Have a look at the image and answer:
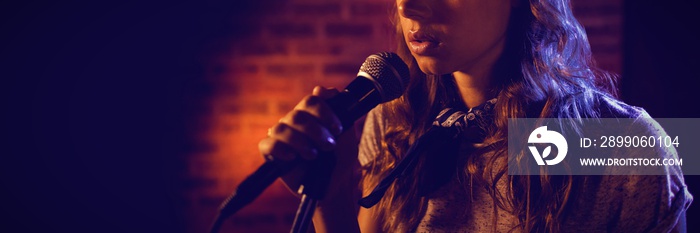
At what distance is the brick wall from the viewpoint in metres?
2.47

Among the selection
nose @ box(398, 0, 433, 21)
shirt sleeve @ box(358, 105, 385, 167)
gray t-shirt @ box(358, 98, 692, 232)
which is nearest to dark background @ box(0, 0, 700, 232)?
shirt sleeve @ box(358, 105, 385, 167)

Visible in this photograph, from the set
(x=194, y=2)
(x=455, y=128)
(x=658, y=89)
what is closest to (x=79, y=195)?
(x=194, y=2)

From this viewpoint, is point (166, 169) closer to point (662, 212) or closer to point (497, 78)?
point (497, 78)

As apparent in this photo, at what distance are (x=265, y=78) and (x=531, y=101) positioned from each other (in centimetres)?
166

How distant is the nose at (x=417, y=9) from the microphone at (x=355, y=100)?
5.6 inches

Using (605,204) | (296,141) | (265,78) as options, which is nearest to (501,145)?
(605,204)

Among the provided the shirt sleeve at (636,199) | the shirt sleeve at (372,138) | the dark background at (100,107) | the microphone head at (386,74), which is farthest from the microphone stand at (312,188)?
the dark background at (100,107)

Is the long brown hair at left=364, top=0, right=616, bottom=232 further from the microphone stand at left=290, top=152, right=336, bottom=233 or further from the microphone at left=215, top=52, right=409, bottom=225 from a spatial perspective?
the microphone stand at left=290, top=152, right=336, bottom=233

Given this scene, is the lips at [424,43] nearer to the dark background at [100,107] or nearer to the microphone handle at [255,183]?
the microphone handle at [255,183]

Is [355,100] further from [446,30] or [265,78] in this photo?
[265,78]

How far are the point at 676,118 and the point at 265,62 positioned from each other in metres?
1.95

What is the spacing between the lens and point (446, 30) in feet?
3.36

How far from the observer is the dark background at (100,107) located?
255 centimetres

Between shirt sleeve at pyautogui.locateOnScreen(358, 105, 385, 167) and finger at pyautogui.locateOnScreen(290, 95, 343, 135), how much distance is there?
0.72m
